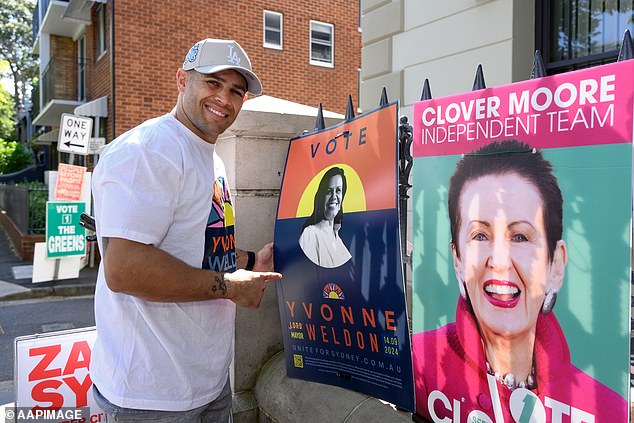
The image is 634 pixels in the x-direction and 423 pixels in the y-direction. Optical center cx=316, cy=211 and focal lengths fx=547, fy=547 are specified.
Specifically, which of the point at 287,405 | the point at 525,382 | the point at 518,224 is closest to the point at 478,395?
the point at 525,382

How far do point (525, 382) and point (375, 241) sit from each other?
0.77 m

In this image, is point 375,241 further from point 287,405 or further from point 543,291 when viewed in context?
point 287,405

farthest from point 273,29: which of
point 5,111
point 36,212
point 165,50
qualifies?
point 5,111

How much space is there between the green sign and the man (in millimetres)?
8062

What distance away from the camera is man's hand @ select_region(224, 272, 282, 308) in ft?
6.39

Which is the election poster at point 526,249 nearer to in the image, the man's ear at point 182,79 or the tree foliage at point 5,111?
the man's ear at point 182,79

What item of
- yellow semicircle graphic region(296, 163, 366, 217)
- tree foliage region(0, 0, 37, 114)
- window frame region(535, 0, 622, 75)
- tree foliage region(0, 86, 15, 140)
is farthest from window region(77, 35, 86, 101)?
tree foliage region(0, 0, 37, 114)

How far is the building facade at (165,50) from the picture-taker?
13.2 metres

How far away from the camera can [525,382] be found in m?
1.68

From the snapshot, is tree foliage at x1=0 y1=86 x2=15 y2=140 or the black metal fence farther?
tree foliage at x1=0 y1=86 x2=15 y2=140

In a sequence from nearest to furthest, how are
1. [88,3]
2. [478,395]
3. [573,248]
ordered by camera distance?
[573,248]
[478,395]
[88,3]

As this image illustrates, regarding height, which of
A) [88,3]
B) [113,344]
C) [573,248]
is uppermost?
[88,3]

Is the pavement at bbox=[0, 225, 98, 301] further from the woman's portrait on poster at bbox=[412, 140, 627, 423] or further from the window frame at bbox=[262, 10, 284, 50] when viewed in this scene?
the woman's portrait on poster at bbox=[412, 140, 627, 423]

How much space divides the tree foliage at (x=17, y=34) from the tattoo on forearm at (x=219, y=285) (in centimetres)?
3828
